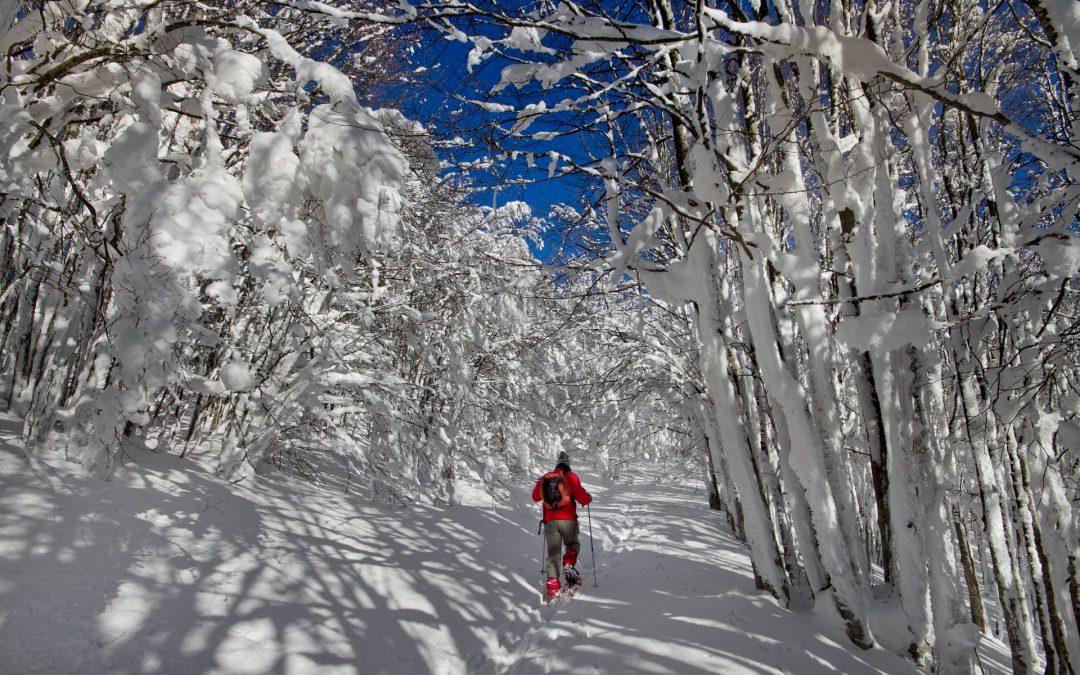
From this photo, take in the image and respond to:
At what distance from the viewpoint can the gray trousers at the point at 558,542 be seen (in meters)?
5.43

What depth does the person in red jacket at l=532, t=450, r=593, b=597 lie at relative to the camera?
5.47m

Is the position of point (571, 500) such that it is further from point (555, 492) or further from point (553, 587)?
point (553, 587)

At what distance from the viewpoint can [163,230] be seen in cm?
211

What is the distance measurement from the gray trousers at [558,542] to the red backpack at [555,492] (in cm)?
21

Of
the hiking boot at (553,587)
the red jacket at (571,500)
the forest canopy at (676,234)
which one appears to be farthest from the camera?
→ the red jacket at (571,500)

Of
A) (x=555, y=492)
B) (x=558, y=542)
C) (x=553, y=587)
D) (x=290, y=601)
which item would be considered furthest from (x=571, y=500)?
(x=290, y=601)

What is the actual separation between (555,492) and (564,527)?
396 millimetres

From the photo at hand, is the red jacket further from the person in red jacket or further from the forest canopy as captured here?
the forest canopy

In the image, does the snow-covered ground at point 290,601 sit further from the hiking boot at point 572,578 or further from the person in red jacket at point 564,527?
the person in red jacket at point 564,527

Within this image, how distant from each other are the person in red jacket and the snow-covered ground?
326 mm

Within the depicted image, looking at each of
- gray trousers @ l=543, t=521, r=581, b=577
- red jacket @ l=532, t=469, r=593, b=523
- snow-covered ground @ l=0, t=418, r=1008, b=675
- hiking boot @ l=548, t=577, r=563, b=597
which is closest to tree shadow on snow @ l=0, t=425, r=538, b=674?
snow-covered ground @ l=0, t=418, r=1008, b=675

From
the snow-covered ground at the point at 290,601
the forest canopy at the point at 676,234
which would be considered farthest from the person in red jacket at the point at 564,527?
the forest canopy at the point at 676,234

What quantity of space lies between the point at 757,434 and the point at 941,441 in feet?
5.08

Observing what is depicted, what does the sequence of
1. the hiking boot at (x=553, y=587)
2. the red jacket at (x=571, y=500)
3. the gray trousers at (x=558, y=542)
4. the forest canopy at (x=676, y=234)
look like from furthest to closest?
1. the red jacket at (x=571, y=500)
2. the gray trousers at (x=558, y=542)
3. the hiking boot at (x=553, y=587)
4. the forest canopy at (x=676, y=234)
